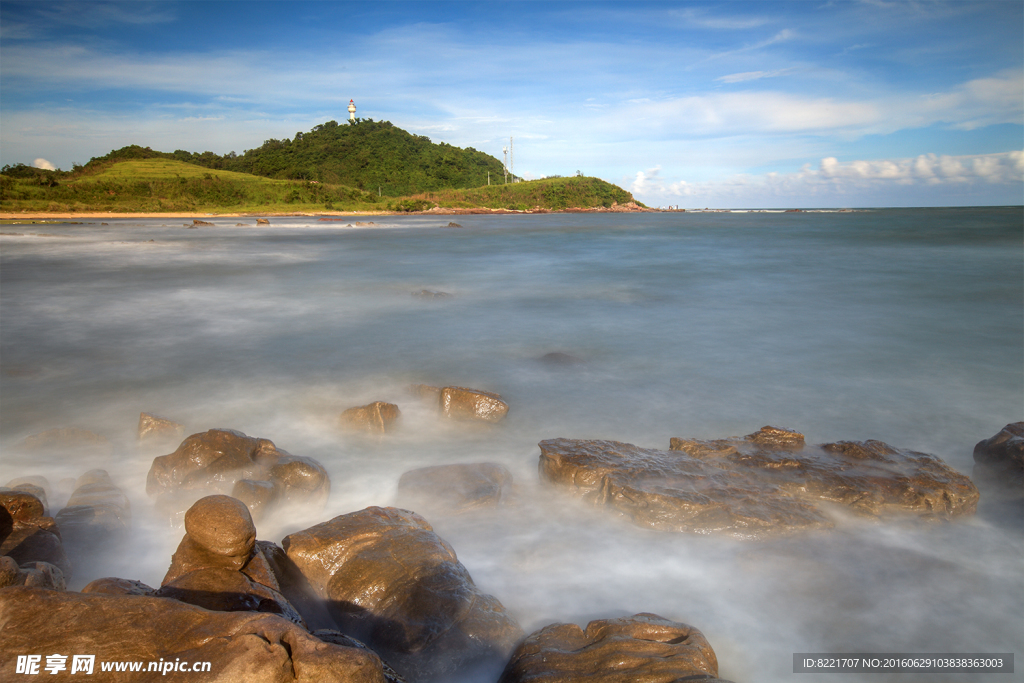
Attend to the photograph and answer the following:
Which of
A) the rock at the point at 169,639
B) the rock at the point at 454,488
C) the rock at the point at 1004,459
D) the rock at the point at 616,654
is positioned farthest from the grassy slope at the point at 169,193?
the rock at the point at 1004,459

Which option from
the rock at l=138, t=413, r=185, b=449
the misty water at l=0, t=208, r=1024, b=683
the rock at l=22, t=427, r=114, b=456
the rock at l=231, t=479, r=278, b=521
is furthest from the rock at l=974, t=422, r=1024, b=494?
the rock at l=22, t=427, r=114, b=456

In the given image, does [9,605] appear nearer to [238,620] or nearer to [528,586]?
[238,620]

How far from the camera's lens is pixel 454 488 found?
15.1 ft

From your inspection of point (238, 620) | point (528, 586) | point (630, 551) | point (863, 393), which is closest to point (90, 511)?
point (238, 620)

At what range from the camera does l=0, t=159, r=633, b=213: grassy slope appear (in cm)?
6150

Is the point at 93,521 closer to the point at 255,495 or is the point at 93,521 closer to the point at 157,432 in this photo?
the point at 255,495

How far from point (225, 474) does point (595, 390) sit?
4999 millimetres

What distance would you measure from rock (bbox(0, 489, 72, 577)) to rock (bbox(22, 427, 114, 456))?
2281 millimetres

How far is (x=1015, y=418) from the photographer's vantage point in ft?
22.2

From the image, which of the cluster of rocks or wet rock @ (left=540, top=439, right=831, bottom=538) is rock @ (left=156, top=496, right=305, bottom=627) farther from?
the cluster of rocks

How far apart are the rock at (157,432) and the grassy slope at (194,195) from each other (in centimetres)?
6922

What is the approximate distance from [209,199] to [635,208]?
79.6m

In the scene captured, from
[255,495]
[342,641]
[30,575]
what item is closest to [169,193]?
[255,495]

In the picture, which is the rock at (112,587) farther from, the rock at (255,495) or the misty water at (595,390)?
the rock at (255,495)
